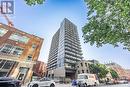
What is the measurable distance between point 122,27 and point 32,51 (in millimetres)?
28530

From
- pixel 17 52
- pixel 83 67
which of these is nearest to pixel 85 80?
pixel 17 52

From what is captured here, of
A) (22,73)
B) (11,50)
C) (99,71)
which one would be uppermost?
(11,50)

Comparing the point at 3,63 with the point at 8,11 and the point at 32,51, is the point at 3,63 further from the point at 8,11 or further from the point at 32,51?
the point at 8,11

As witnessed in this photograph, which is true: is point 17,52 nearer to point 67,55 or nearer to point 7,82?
point 7,82

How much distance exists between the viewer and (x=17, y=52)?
122 feet

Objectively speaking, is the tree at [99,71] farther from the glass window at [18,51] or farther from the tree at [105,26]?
the tree at [105,26]

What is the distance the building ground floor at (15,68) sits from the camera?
105 feet

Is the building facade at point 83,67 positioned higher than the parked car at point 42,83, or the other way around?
the building facade at point 83,67

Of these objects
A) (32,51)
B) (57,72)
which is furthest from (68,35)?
(32,51)

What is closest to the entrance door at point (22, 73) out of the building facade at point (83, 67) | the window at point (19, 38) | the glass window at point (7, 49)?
the glass window at point (7, 49)

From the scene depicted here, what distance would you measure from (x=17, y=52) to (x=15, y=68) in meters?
4.81

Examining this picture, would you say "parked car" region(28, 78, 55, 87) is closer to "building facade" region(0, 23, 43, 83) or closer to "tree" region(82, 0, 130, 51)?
"tree" region(82, 0, 130, 51)

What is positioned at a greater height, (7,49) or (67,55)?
(67,55)

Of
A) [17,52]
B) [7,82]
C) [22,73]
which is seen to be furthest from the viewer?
[17,52]
